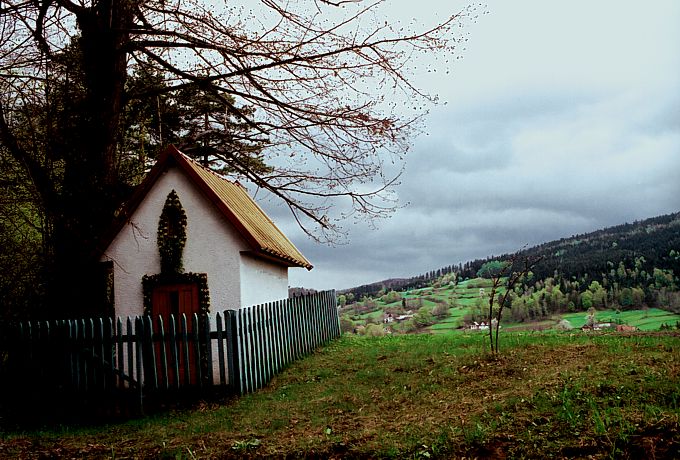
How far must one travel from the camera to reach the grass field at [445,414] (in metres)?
6.54

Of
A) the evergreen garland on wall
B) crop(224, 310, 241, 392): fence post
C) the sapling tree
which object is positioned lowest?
crop(224, 310, 241, 392): fence post

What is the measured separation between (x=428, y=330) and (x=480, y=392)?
46.9 ft

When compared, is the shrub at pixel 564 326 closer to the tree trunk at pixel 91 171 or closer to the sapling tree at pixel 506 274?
the sapling tree at pixel 506 274

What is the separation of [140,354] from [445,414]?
24.3 feet

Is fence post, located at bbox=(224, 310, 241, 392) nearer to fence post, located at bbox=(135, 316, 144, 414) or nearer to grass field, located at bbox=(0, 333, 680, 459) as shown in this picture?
grass field, located at bbox=(0, 333, 680, 459)

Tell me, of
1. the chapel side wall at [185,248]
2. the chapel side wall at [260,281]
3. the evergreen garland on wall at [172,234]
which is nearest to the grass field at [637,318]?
the chapel side wall at [260,281]

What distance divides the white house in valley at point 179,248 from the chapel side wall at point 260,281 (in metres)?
0.05

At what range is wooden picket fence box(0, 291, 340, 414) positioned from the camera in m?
12.7

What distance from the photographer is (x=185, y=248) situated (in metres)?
14.9

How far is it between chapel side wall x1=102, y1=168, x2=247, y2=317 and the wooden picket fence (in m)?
0.98

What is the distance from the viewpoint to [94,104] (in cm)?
1512

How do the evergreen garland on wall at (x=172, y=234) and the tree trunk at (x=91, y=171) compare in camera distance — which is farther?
the evergreen garland on wall at (x=172, y=234)

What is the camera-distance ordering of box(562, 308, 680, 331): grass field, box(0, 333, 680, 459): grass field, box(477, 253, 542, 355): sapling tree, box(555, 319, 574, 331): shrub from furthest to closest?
box(555, 319, 574, 331): shrub < box(562, 308, 680, 331): grass field < box(477, 253, 542, 355): sapling tree < box(0, 333, 680, 459): grass field

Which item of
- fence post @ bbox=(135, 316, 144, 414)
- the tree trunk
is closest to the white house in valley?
the tree trunk
